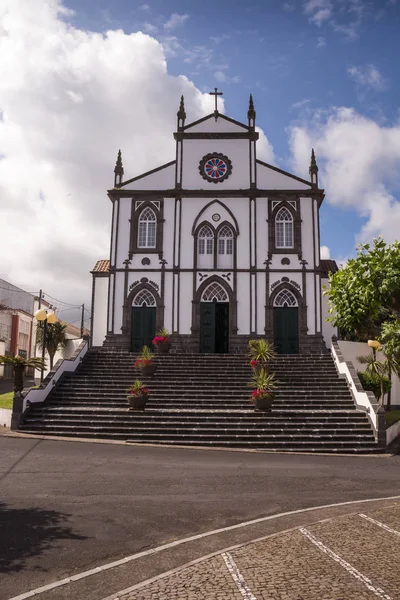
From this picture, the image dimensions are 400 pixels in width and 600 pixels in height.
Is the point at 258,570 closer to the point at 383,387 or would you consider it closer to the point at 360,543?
the point at 360,543

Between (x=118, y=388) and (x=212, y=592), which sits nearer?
(x=212, y=592)

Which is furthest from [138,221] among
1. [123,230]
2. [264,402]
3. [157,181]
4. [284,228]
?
[264,402]

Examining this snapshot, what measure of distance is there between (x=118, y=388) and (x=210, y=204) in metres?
11.0

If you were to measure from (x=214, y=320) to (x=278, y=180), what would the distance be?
25.1ft

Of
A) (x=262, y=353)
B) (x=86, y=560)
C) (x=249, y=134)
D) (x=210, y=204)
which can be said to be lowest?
(x=86, y=560)

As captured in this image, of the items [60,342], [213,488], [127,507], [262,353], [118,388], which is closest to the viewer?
[127,507]

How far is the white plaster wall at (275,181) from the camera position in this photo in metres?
25.6

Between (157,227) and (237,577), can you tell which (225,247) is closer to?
(157,227)

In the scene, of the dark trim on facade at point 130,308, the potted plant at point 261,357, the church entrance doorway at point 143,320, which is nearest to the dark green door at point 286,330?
the potted plant at point 261,357

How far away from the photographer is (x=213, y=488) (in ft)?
30.1

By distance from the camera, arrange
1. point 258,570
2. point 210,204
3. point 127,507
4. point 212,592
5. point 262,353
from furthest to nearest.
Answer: point 210,204 → point 262,353 → point 127,507 → point 258,570 → point 212,592

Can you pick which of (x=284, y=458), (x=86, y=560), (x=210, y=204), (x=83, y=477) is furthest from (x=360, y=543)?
(x=210, y=204)

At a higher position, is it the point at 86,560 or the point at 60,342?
the point at 60,342

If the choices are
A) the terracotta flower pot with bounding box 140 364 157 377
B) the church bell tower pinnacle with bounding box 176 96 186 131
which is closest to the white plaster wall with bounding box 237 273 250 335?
the terracotta flower pot with bounding box 140 364 157 377
